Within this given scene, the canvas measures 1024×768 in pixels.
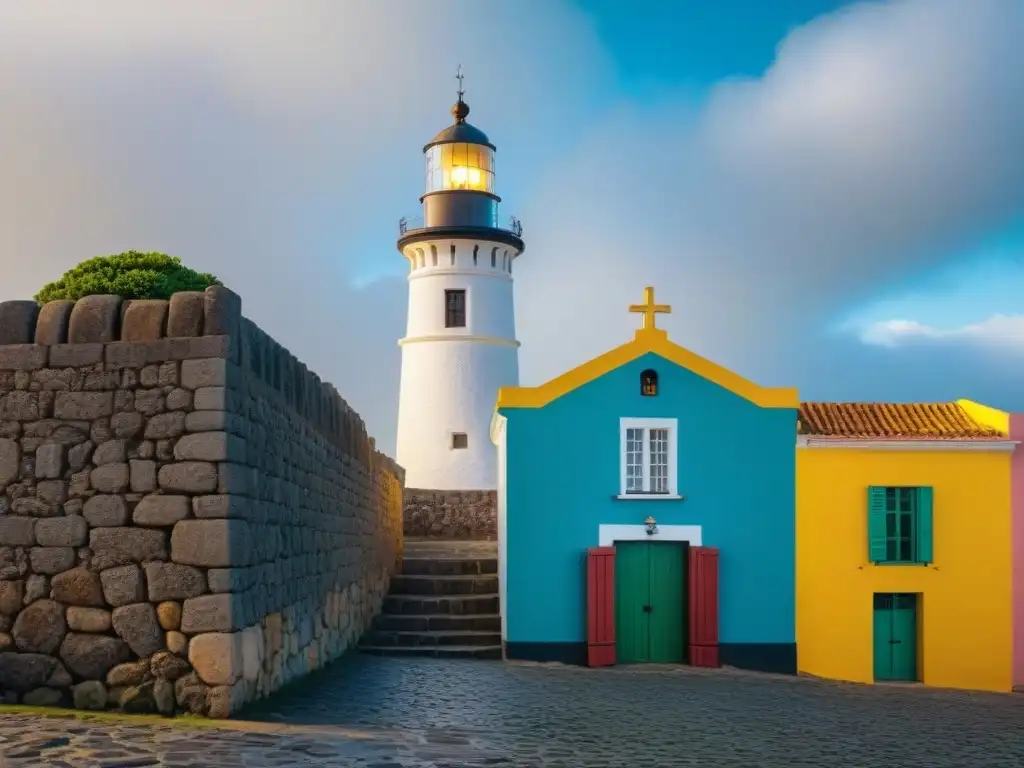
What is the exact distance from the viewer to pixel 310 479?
37.4 feet

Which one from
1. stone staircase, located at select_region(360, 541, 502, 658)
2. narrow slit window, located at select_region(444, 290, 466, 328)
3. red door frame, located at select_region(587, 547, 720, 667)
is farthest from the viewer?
narrow slit window, located at select_region(444, 290, 466, 328)

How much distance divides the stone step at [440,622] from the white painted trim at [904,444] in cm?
544

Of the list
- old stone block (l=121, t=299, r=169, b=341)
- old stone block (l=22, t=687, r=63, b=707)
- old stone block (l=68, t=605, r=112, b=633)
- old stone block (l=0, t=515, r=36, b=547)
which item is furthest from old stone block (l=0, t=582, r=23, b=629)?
old stone block (l=121, t=299, r=169, b=341)

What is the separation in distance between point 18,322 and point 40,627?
211 centimetres

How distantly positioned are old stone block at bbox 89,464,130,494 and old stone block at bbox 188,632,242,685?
3.73ft

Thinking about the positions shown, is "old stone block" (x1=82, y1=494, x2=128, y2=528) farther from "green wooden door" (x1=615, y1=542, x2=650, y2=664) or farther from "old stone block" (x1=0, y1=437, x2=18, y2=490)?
"green wooden door" (x1=615, y1=542, x2=650, y2=664)

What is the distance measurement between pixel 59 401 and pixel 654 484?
1055cm

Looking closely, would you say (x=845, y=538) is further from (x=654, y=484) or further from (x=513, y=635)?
(x=513, y=635)

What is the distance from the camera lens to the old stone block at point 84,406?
823 cm

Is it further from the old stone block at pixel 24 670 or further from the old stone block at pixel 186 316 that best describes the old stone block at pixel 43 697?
the old stone block at pixel 186 316

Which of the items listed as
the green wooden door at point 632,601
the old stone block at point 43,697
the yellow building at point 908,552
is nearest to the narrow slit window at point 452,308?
the yellow building at point 908,552

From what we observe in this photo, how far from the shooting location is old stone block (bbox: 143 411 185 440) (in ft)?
26.6

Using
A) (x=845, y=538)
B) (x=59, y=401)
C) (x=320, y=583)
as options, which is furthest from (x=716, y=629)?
(x=59, y=401)

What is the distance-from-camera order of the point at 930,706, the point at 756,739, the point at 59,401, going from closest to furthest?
the point at 59,401 < the point at 756,739 < the point at 930,706
